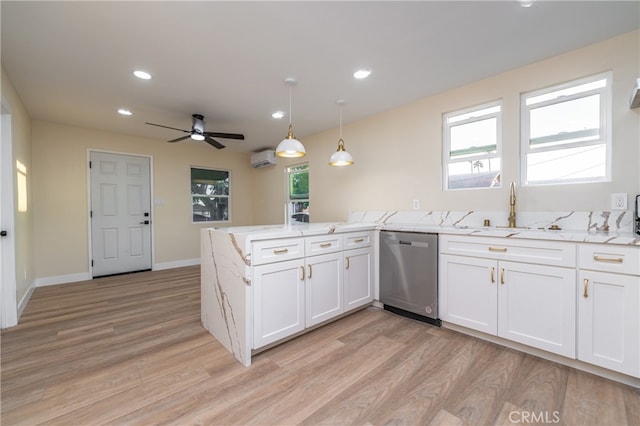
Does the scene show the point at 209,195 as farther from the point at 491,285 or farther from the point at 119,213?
the point at 491,285

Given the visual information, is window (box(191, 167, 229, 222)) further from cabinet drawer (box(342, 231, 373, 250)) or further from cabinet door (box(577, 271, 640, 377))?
cabinet door (box(577, 271, 640, 377))

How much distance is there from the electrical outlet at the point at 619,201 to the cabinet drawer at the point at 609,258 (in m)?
0.61

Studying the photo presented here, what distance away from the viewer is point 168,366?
1996 mm

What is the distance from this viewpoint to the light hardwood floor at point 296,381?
4.95 ft

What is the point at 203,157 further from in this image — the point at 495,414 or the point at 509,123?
the point at 495,414

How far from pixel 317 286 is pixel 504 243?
63.2 inches

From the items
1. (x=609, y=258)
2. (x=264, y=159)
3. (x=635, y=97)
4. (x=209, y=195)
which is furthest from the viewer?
(x=209, y=195)

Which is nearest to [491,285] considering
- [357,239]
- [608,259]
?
[608,259]

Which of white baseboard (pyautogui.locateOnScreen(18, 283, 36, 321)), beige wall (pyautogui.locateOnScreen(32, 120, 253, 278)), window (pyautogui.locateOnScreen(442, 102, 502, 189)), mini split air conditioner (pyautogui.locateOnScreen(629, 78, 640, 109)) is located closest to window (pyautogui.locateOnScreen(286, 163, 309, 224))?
beige wall (pyautogui.locateOnScreen(32, 120, 253, 278))

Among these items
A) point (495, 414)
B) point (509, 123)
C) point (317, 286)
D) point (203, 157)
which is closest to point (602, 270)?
point (495, 414)

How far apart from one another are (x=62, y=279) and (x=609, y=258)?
21.5 feet

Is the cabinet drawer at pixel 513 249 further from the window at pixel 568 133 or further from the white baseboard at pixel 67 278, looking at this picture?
the white baseboard at pixel 67 278

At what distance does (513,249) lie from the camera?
2.14 meters

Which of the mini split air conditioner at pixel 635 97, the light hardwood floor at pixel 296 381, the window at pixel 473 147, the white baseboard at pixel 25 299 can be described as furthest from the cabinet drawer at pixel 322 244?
the white baseboard at pixel 25 299
